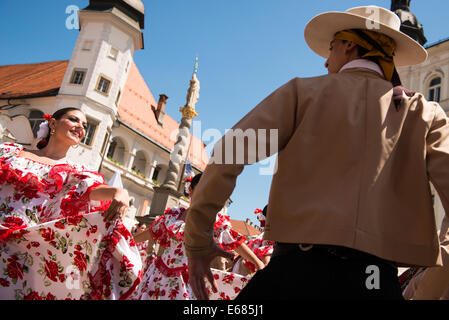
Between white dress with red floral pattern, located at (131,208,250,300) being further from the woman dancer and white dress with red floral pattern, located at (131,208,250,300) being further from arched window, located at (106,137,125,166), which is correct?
arched window, located at (106,137,125,166)

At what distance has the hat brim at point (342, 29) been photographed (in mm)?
2180

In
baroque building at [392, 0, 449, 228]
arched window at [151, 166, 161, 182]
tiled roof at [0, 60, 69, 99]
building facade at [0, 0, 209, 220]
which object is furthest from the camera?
arched window at [151, 166, 161, 182]

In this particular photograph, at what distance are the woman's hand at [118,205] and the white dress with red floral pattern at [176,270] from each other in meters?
2.16

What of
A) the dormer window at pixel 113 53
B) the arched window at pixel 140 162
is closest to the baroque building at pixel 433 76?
the dormer window at pixel 113 53

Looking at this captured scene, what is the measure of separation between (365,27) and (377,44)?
109 millimetres

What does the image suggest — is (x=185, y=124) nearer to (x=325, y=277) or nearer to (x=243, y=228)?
(x=325, y=277)

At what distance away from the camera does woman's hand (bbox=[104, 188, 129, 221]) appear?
3109 mm

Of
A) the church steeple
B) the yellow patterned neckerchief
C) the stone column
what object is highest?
the church steeple

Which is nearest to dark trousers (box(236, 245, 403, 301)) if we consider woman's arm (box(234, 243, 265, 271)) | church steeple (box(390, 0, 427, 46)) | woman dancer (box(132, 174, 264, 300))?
woman's arm (box(234, 243, 265, 271))

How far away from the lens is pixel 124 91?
147 ft

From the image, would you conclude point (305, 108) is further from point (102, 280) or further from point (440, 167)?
point (102, 280)

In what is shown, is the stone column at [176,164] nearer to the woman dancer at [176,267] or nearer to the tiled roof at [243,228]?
the woman dancer at [176,267]

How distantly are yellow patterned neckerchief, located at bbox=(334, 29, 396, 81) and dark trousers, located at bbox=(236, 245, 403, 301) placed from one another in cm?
100
